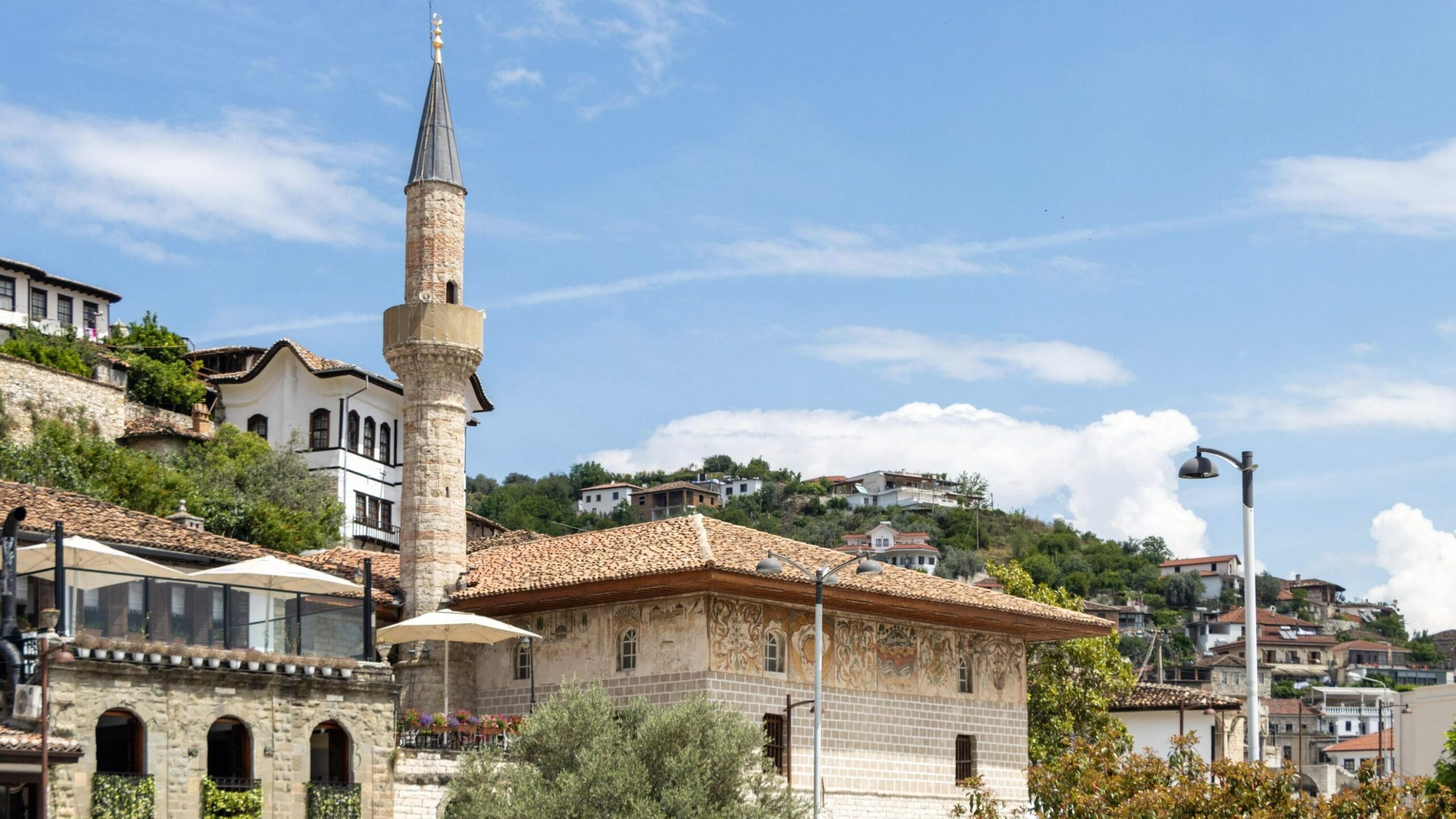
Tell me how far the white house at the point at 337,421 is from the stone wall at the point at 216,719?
2613cm

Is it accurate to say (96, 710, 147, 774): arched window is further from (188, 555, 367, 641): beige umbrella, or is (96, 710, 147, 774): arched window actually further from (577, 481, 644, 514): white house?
(577, 481, 644, 514): white house

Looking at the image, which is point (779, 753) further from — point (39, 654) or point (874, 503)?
point (874, 503)

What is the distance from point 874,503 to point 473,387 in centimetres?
8998

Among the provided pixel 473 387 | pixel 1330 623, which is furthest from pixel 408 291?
pixel 1330 623

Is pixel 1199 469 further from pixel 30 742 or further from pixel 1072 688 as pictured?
pixel 1072 688

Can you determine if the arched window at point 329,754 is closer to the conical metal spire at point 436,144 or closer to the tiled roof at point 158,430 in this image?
the conical metal spire at point 436,144

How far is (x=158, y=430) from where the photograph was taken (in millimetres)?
52000

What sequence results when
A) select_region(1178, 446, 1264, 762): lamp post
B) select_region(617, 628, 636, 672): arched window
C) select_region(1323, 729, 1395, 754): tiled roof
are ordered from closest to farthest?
select_region(1178, 446, 1264, 762): lamp post → select_region(617, 628, 636, 672): arched window → select_region(1323, 729, 1395, 754): tiled roof

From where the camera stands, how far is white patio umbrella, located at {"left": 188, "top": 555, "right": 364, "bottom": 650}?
26500mm

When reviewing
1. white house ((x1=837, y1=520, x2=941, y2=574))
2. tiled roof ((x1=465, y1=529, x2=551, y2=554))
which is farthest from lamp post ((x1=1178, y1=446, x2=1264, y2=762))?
white house ((x1=837, y1=520, x2=941, y2=574))

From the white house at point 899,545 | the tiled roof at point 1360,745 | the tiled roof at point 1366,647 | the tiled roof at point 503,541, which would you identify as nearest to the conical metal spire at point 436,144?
the tiled roof at point 503,541

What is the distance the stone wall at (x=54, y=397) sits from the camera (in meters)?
48.3

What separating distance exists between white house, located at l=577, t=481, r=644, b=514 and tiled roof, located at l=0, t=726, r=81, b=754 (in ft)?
376

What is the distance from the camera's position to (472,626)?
2977 centimetres
